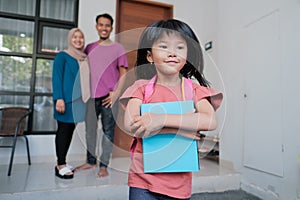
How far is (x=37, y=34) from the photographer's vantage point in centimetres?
248

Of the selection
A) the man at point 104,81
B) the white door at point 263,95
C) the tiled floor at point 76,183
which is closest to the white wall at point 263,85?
the white door at point 263,95

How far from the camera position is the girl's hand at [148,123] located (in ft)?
1.60

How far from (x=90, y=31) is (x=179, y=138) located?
94.4 inches

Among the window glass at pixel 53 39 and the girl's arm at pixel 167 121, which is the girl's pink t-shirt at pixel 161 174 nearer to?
the girl's arm at pixel 167 121

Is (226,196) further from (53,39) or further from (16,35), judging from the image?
(16,35)

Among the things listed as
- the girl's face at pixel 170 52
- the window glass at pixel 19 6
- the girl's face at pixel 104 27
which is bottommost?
the girl's face at pixel 170 52

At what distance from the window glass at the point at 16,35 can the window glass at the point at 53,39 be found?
14 centimetres

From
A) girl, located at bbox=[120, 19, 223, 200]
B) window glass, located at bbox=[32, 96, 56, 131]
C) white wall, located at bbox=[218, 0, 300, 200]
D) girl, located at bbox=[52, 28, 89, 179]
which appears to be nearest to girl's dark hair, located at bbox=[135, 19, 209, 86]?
girl, located at bbox=[120, 19, 223, 200]

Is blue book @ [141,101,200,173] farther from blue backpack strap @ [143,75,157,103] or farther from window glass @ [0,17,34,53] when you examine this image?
window glass @ [0,17,34,53]

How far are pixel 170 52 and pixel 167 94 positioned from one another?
0.39ft

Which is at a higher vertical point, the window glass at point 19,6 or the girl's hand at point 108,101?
the window glass at point 19,6

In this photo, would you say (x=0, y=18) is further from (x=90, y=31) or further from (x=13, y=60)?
(x=90, y=31)

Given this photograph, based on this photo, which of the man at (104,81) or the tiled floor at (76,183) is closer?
the man at (104,81)

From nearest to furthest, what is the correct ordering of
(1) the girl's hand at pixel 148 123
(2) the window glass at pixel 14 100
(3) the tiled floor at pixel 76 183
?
(1) the girl's hand at pixel 148 123
(3) the tiled floor at pixel 76 183
(2) the window glass at pixel 14 100
